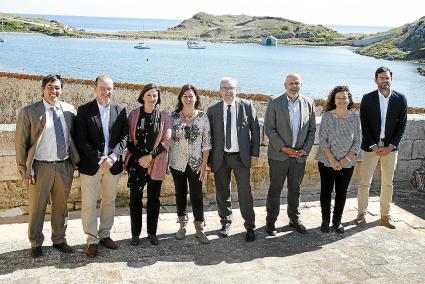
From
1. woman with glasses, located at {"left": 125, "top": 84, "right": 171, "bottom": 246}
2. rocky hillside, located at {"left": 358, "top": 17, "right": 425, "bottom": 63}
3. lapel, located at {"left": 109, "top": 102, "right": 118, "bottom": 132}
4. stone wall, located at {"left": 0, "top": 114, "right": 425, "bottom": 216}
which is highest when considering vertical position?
rocky hillside, located at {"left": 358, "top": 17, "right": 425, "bottom": 63}

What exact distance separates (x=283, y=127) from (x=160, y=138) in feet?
3.99

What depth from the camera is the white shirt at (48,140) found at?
12.9 feet

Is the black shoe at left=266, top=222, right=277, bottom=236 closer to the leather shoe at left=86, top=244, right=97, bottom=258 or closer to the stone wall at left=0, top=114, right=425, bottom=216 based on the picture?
the stone wall at left=0, top=114, right=425, bottom=216

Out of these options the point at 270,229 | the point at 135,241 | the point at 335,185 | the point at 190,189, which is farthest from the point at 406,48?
the point at 135,241

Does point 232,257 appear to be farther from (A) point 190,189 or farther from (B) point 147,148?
(B) point 147,148

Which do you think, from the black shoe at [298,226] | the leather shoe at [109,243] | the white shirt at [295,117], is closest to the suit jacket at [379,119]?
the white shirt at [295,117]

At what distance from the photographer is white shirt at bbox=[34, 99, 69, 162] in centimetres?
394

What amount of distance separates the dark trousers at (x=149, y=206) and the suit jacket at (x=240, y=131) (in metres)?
0.61

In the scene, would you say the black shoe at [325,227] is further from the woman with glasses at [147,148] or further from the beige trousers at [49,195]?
the beige trousers at [49,195]

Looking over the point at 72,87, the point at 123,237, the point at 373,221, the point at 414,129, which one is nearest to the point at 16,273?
the point at 123,237

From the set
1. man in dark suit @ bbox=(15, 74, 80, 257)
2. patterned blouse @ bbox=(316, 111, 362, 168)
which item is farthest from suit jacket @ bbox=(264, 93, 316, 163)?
man in dark suit @ bbox=(15, 74, 80, 257)

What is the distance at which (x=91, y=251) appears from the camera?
13.6 feet

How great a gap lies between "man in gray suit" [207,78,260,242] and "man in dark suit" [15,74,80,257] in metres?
1.28

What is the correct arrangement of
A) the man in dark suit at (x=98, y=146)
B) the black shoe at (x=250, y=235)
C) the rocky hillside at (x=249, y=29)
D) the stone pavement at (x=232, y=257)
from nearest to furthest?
the stone pavement at (x=232, y=257) → the man in dark suit at (x=98, y=146) → the black shoe at (x=250, y=235) → the rocky hillside at (x=249, y=29)
